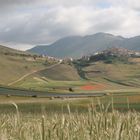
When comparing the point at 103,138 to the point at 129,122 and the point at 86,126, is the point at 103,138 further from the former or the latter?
the point at 129,122

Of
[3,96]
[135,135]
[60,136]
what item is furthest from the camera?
[3,96]

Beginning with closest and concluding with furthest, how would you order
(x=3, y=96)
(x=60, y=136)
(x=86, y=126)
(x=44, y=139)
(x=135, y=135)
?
(x=44, y=139) → (x=60, y=136) → (x=135, y=135) → (x=86, y=126) → (x=3, y=96)

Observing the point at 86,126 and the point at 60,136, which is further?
the point at 86,126

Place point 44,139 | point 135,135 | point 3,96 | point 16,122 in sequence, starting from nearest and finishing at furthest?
1. point 44,139
2. point 135,135
3. point 16,122
4. point 3,96

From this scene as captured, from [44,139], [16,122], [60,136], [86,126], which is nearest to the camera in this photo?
[44,139]

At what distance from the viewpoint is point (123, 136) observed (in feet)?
19.9

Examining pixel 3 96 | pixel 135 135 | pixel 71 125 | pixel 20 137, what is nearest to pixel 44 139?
pixel 20 137

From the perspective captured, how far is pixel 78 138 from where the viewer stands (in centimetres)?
600

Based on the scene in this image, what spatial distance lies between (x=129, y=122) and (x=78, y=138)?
1.37 metres

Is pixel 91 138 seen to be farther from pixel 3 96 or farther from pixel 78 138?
pixel 3 96

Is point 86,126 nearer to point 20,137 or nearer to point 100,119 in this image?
point 100,119

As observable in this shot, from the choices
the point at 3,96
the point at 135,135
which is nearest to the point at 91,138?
the point at 135,135

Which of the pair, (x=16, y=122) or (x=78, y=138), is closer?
(x=78, y=138)

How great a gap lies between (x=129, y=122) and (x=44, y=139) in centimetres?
222
